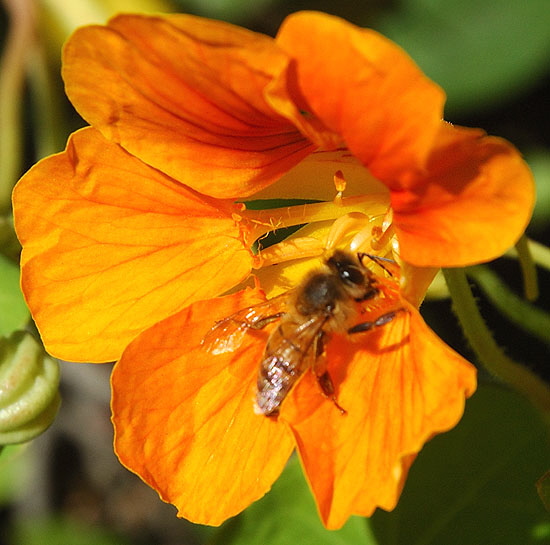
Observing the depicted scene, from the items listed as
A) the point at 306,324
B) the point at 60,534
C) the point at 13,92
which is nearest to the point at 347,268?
the point at 306,324

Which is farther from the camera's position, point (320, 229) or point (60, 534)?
point (60, 534)

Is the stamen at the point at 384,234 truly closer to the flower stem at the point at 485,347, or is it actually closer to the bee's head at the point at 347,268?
the bee's head at the point at 347,268

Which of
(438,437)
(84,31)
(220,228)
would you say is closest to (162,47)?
(84,31)

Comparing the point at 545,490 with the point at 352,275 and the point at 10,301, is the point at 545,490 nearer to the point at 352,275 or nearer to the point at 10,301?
the point at 352,275

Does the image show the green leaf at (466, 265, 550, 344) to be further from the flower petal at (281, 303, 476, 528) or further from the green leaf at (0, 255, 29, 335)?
the green leaf at (0, 255, 29, 335)

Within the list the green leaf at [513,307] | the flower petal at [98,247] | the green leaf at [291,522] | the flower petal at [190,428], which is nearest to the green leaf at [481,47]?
the green leaf at [513,307]

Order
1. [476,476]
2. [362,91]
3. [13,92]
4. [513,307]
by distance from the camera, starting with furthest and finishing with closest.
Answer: [13,92] < [476,476] < [513,307] < [362,91]

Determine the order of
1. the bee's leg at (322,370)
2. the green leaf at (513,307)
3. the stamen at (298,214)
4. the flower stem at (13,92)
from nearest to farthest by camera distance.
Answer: the bee's leg at (322,370)
the stamen at (298,214)
the green leaf at (513,307)
the flower stem at (13,92)
